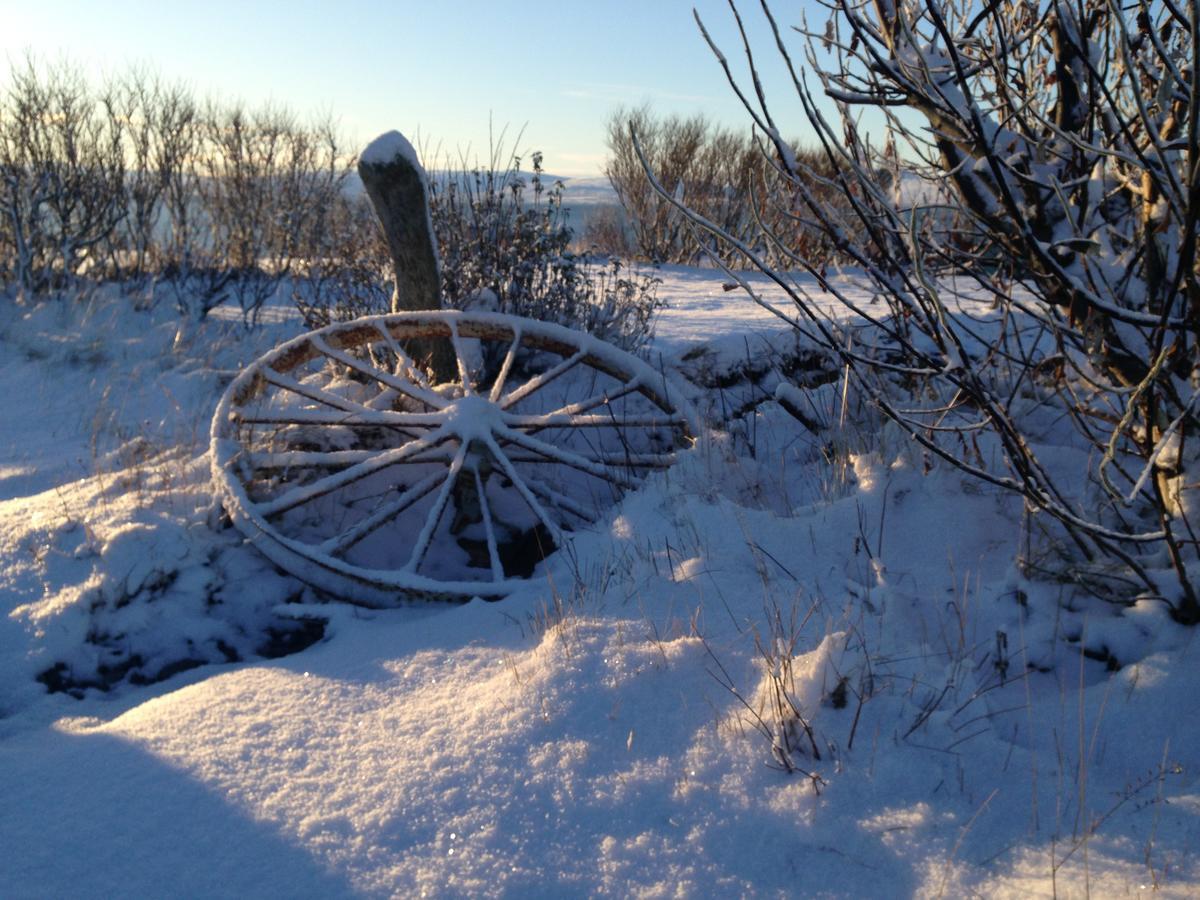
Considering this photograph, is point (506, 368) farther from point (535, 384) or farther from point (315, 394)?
point (315, 394)

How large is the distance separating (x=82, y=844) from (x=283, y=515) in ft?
6.38

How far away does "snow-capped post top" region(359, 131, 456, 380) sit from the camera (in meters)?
4.49

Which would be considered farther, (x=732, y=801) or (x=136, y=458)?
(x=136, y=458)

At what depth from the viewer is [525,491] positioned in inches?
146

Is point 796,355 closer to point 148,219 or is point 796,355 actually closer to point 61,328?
point 61,328

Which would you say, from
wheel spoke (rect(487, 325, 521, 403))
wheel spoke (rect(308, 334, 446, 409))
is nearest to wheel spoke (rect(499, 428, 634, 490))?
wheel spoke (rect(487, 325, 521, 403))

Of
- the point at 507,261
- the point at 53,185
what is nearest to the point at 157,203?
the point at 53,185

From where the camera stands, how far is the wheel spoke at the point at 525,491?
11.8 feet

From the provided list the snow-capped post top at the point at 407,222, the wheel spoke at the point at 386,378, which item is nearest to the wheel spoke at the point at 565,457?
the wheel spoke at the point at 386,378

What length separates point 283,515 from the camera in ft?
12.5

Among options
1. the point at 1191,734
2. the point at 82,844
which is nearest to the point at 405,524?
the point at 82,844

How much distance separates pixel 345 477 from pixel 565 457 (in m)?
0.89

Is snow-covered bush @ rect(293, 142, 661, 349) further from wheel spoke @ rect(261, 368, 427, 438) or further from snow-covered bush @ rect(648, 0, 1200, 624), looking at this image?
snow-covered bush @ rect(648, 0, 1200, 624)

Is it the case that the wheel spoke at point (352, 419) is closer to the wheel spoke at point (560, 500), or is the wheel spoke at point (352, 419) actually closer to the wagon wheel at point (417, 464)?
the wagon wheel at point (417, 464)
